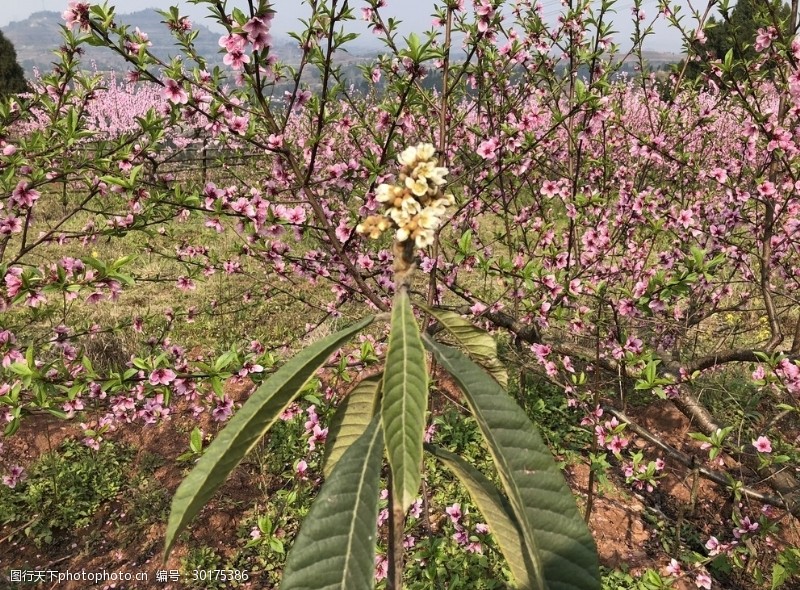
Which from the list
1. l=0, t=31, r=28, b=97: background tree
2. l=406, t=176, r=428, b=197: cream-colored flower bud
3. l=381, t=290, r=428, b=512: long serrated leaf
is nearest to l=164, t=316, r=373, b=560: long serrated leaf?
l=381, t=290, r=428, b=512: long serrated leaf

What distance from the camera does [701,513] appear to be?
3.45 meters

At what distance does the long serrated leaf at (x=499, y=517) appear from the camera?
28.7 inches

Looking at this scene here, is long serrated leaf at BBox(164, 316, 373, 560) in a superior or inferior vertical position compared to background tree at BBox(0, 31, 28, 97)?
inferior

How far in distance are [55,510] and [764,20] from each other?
212 inches

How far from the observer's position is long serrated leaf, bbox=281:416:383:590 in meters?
0.58

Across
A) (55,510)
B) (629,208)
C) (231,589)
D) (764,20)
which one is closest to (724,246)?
(629,208)

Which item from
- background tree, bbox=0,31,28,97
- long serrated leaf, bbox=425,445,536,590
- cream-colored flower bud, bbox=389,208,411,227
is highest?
background tree, bbox=0,31,28,97

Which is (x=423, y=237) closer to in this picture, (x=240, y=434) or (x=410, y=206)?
(x=410, y=206)

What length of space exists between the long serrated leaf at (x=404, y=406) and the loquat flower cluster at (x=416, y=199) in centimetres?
12

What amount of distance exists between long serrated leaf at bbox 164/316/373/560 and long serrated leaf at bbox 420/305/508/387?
0.22 metres

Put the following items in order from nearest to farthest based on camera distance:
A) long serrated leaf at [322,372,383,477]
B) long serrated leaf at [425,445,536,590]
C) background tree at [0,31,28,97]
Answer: long serrated leaf at [425,445,536,590] → long serrated leaf at [322,372,383,477] → background tree at [0,31,28,97]

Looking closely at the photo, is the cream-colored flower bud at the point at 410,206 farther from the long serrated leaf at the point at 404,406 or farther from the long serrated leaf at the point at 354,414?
the long serrated leaf at the point at 354,414

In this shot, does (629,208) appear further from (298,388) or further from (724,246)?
(298,388)

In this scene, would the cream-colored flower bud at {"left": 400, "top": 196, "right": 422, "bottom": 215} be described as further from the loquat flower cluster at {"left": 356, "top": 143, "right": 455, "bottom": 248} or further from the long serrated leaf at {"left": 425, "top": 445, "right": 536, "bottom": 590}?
the long serrated leaf at {"left": 425, "top": 445, "right": 536, "bottom": 590}
